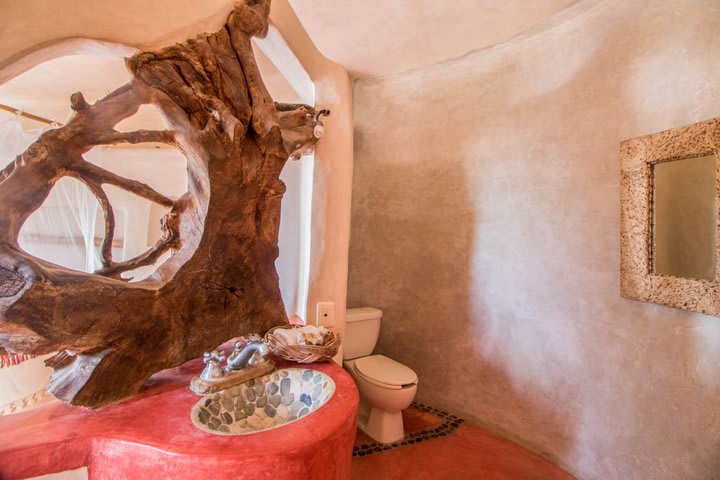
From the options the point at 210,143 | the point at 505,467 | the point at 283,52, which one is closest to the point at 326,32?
the point at 283,52

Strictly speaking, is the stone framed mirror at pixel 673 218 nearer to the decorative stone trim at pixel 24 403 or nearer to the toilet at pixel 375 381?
the toilet at pixel 375 381

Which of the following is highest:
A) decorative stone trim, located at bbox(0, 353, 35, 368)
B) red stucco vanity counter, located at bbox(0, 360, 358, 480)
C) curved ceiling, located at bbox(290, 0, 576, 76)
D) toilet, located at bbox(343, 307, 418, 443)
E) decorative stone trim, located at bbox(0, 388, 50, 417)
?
curved ceiling, located at bbox(290, 0, 576, 76)

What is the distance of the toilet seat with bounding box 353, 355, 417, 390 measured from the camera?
1.86 metres

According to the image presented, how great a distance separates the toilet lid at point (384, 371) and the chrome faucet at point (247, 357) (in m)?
0.88

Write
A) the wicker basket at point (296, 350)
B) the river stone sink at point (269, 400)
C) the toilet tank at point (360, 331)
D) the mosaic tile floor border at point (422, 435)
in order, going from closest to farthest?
1. the river stone sink at point (269, 400)
2. the wicker basket at point (296, 350)
3. the mosaic tile floor border at point (422, 435)
4. the toilet tank at point (360, 331)

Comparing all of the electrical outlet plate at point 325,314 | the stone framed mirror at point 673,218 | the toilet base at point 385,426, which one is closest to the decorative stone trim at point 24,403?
the electrical outlet plate at point 325,314

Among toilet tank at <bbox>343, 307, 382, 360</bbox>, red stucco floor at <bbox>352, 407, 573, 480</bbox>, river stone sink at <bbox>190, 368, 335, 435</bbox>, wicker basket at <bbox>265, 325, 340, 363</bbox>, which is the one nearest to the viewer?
river stone sink at <bbox>190, 368, 335, 435</bbox>

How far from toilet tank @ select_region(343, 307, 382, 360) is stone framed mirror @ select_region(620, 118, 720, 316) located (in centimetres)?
144

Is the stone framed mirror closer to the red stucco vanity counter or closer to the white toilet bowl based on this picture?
the white toilet bowl

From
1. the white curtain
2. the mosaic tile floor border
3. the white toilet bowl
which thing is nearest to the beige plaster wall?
the mosaic tile floor border

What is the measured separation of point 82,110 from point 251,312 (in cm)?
92

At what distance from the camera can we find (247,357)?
4.04 ft

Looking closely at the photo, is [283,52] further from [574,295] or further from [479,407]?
[479,407]

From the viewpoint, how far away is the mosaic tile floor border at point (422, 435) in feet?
6.03
